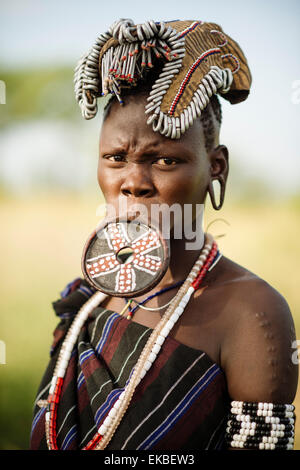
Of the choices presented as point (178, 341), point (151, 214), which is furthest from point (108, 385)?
point (151, 214)

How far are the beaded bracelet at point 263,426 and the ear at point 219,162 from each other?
2.65 ft

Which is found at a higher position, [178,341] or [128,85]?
[128,85]

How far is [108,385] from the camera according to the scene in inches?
64.9

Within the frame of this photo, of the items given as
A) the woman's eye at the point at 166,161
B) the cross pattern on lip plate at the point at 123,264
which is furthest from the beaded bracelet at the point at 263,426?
the woman's eye at the point at 166,161

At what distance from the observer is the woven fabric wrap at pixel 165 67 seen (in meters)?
1.56

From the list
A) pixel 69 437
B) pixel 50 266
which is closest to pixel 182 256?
pixel 69 437

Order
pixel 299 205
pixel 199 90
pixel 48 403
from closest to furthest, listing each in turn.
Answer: pixel 199 90
pixel 48 403
pixel 299 205

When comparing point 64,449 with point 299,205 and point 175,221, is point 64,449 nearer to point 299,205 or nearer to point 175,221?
point 175,221

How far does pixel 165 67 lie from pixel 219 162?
41 cm

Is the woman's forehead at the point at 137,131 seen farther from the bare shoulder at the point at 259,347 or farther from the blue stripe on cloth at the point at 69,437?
the blue stripe on cloth at the point at 69,437

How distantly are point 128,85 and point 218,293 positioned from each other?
2.54 ft

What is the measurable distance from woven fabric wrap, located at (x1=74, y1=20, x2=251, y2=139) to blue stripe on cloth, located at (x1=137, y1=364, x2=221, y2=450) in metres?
0.78

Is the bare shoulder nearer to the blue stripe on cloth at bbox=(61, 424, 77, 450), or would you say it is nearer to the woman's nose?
the woman's nose

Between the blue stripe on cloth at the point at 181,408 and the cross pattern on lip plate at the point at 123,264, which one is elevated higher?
the cross pattern on lip plate at the point at 123,264
